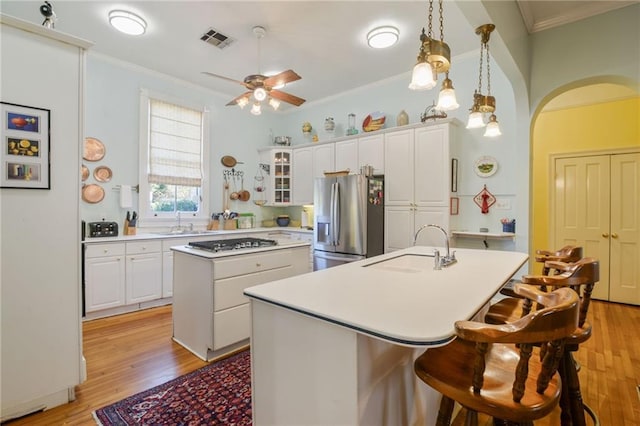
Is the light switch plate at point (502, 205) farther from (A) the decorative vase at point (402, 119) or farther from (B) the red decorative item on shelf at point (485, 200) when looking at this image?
(A) the decorative vase at point (402, 119)

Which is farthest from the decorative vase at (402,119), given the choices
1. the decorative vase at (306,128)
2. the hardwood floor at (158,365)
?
the hardwood floor at (158,365)

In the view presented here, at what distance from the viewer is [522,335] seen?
0.90 meters

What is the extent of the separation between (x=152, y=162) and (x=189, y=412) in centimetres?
362

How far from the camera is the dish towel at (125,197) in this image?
13.5ft

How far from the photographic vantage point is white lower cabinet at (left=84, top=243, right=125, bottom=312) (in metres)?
3.39

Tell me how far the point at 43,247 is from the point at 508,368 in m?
2.54

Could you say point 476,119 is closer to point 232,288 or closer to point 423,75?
point 423,75

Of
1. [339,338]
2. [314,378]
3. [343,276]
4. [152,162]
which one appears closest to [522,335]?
[339,338]

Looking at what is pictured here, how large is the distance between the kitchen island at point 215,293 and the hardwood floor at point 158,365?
190 millimetres

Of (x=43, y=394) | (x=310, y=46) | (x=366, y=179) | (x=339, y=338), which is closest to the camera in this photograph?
(x=339, y=338)

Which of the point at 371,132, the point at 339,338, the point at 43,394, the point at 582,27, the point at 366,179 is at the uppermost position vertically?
the point at 582,27

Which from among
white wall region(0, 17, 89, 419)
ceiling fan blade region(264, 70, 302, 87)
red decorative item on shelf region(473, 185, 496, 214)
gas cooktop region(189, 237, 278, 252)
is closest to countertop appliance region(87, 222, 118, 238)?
gas cooktop region(189, 237, 278, 252)

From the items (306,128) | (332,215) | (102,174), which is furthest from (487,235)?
(102,174)

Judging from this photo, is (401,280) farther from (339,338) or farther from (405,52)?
(405,52)
